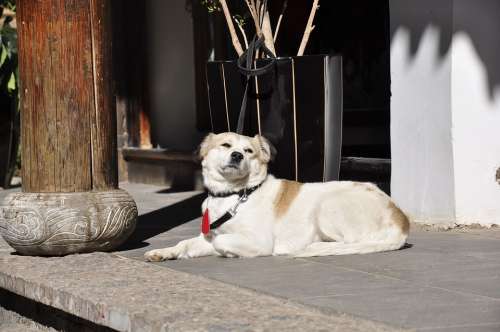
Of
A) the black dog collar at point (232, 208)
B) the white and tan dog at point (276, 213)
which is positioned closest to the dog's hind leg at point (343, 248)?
the white and tan dog at point (276, 213)

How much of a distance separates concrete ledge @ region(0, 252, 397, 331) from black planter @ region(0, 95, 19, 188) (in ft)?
17.3

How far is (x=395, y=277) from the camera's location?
179 inches

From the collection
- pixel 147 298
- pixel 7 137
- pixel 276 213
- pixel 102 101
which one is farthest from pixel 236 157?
pixel 7 137

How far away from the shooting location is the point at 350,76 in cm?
866

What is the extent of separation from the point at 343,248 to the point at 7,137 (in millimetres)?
6122

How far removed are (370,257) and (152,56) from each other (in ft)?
21.0

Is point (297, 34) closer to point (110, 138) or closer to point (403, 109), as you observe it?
point (403, 109)

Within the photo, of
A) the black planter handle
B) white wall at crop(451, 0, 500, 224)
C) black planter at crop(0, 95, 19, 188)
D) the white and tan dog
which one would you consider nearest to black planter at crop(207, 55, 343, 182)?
the black planter handle

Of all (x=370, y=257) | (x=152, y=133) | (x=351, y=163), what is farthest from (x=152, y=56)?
(x=370, y=257)

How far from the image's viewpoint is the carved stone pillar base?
5328 millimetres

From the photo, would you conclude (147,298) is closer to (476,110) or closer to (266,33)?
(266,33)

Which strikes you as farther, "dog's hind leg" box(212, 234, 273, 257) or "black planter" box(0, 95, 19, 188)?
"black planter" box(0, 95, 19, 188)

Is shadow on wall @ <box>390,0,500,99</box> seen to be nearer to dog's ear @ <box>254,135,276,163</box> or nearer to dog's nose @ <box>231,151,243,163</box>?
dog's ear @ <box>254,135,276,163</box>

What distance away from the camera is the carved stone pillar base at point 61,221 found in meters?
5.33
